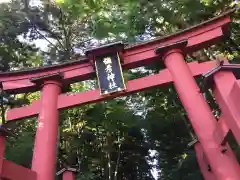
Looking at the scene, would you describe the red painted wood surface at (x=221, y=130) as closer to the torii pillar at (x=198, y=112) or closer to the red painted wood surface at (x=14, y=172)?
the torii pillar at (x=198, y=112)

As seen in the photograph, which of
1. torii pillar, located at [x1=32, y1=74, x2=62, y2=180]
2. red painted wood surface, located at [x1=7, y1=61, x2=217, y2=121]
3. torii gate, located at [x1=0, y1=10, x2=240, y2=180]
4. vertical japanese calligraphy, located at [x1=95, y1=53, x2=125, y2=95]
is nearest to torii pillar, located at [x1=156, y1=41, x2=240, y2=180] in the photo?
torii gate, located at [x1=0, y1=10, x2=240, y2=180]

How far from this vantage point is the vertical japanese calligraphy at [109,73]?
647 centimetres

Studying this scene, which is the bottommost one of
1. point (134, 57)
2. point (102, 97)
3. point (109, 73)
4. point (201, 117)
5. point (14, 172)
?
point (14, 172)

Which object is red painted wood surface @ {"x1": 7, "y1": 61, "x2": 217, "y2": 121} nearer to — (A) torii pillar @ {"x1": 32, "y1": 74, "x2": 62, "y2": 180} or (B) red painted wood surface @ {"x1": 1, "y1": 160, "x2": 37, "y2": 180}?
→ (A) torii pillar @ {"x1": 32, "y1": 74, "x2": 62, "y2": 180}

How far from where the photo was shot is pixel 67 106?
6703mm

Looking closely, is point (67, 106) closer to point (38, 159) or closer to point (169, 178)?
point (38, 159)

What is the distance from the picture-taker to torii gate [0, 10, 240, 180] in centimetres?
550

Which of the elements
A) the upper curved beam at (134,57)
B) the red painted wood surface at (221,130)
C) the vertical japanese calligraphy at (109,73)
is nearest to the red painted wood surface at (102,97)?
the vertical japanese calligraphy at (109,73)

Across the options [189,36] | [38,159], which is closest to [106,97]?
[38,159]

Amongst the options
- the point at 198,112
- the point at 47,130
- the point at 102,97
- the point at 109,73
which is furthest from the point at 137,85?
the point at 47,130

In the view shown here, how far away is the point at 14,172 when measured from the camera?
491cm

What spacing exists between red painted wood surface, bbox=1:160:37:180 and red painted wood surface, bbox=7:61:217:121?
5.92 ft

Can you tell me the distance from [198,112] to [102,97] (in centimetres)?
202

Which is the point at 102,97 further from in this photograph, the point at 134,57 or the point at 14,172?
the point at 14,172
